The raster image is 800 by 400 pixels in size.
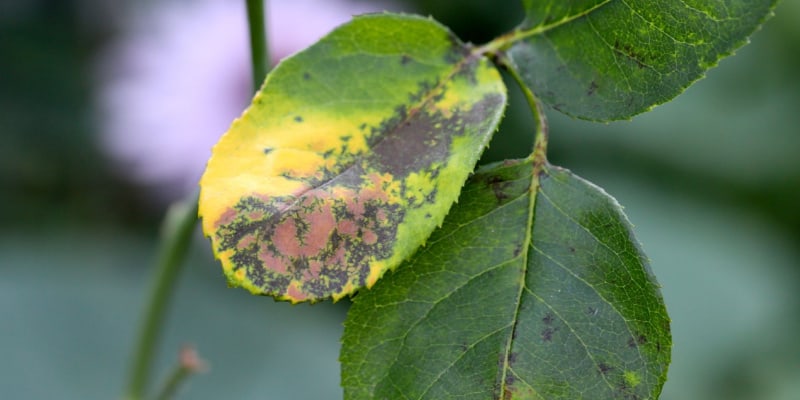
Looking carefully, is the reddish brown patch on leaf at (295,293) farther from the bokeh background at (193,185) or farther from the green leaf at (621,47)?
the bokeh background at (193,185)

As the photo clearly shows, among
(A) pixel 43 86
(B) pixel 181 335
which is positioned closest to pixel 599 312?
(B) pixel 181 335

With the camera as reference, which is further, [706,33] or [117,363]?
[117,363]

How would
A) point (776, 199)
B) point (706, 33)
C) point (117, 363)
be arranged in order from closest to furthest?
point (706, 33) → point (117, 363) → point (776, 199)

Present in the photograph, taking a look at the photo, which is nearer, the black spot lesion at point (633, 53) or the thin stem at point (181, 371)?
the black spot lesion at point (633, 53)

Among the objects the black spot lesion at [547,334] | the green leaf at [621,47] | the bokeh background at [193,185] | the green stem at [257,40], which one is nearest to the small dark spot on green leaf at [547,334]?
the black spot lesion at [547,334]

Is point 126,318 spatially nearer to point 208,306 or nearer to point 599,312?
point 208,306

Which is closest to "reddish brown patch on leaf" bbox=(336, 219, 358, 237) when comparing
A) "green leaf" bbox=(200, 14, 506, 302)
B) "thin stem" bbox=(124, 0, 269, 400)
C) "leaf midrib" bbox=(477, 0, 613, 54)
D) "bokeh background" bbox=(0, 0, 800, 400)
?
"green leaf" bbox=(200, 14, 506, 302)

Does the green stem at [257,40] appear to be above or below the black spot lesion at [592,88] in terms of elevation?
below
